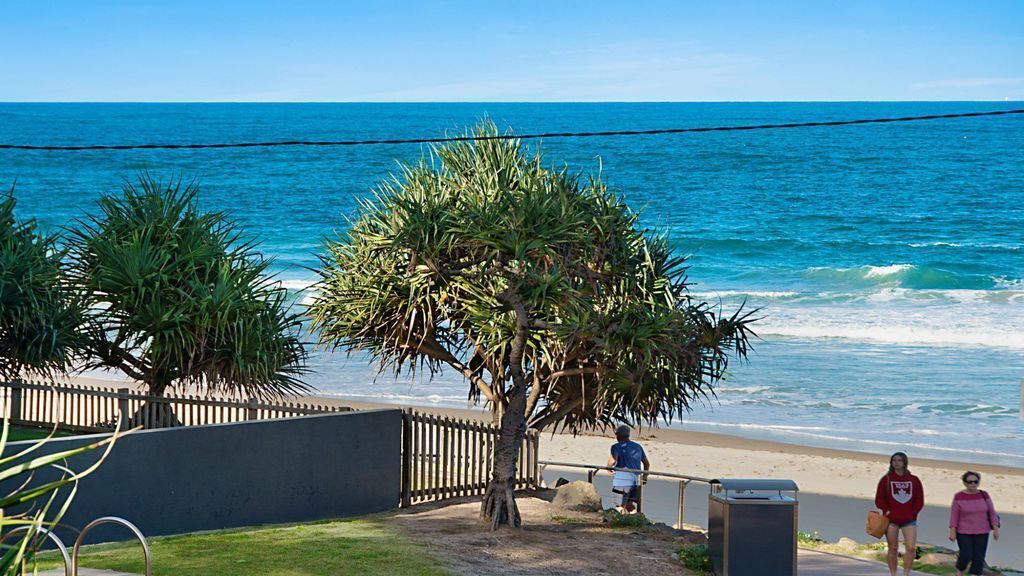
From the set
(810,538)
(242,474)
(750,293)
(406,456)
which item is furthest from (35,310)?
(750,293)

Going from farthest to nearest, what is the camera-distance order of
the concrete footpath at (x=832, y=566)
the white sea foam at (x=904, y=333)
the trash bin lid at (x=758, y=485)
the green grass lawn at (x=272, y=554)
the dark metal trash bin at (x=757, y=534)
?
the white sea foam at (x=904, y=333) < the concrete footpath at (x=832, y=566) < the dark metal trash bin at (x=757, y=534) < the trash bin lid at (x=758, y=485) < the green grass lawn at (x=272, y=554)

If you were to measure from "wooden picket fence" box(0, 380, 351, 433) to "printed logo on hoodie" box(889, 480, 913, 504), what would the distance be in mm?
6555

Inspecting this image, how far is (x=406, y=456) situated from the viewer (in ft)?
48.4

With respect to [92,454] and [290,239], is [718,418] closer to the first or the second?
[92,454]

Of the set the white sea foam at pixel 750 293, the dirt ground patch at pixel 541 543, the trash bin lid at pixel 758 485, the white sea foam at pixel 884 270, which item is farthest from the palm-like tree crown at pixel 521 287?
the white sea foam at pixel 884 270

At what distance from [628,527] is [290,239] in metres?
54.6

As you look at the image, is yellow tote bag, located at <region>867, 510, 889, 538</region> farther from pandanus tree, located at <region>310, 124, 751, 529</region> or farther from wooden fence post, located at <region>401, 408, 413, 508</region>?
wooden fence post, located at <region>401, 408, 413, 508</region>

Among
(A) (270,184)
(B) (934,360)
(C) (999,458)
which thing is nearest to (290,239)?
(A) (270,184)

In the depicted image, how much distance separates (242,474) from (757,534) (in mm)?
5647

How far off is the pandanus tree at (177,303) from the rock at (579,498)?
475cm

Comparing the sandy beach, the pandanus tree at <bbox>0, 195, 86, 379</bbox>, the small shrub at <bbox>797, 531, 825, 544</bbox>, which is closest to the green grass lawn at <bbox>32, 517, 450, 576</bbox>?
the small shrub at <bbox>797, 531, 825, 544</bbox>

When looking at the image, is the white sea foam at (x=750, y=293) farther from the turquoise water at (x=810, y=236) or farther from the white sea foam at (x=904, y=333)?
the white sea foam at (x=904, y=333)

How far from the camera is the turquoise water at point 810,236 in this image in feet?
87.5

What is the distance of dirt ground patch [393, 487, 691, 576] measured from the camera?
37.2 feet
